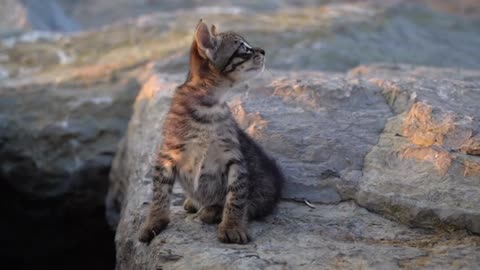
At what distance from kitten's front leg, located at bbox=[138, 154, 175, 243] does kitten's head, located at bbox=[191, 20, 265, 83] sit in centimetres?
56

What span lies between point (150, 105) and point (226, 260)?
2551mm

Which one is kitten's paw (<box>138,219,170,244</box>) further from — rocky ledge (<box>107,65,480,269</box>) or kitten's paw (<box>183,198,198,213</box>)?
kitten's paw (<box>183,198,198,213</box>)

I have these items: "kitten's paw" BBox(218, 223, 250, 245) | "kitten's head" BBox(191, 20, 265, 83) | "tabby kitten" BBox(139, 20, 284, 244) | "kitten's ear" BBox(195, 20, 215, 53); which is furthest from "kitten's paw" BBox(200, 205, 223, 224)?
"kitten's ear" BBox(195, 20, 215, 53)

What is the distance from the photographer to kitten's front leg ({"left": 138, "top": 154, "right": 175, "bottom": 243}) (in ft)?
13.0

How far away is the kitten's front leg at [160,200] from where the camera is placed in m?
3.98

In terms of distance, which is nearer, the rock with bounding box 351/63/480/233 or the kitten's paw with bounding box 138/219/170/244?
the rock with bounding box 351/63/480/233

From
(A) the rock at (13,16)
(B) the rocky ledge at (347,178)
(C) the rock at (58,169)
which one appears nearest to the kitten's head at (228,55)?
(B) the rocky ledge at (347,178)

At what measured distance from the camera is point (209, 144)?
154 inches

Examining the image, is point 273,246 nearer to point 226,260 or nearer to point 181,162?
point 226,260

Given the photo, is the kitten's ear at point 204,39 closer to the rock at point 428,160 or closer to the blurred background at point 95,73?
the rock at point 428,160

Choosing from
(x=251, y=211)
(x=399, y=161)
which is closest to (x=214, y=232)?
(x=251, y=211)

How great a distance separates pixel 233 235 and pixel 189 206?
2.00 ft

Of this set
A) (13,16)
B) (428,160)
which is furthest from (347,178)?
(13,16)

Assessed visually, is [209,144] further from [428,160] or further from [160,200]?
[428,160]
